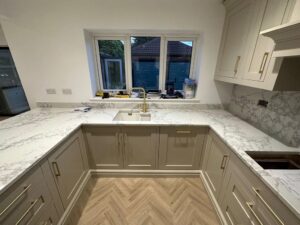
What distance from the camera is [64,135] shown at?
1.33 meters

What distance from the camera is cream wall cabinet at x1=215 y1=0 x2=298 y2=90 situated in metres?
1.03

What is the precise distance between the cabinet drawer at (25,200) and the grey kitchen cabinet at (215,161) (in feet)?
5.19

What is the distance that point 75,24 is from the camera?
180 cm

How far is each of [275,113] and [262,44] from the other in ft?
2.18

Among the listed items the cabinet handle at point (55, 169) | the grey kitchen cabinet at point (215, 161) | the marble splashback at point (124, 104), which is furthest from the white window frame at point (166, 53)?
the cabinet handle at point (55, 169)

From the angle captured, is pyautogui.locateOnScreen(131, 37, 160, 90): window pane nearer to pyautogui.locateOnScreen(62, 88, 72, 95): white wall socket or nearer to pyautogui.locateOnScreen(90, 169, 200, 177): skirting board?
pyautogui.locateOnScreen(62, 88, 72, 95): white wall socket

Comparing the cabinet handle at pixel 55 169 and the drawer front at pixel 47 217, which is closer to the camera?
the drawer front at pixel 47 217

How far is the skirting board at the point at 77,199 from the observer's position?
1.36 m

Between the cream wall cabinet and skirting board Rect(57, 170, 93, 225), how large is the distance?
213 centimetres

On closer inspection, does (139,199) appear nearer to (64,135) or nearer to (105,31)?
(64,135)

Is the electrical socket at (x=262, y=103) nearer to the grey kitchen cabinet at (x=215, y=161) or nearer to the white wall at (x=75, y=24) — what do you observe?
the grey kitchen cabinet at (x=215, y=161)

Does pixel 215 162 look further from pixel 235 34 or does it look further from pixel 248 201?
pixel 235 34

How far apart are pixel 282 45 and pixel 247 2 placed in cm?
79

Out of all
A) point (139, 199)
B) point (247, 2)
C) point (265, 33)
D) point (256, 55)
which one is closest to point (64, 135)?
point (139, 199)
